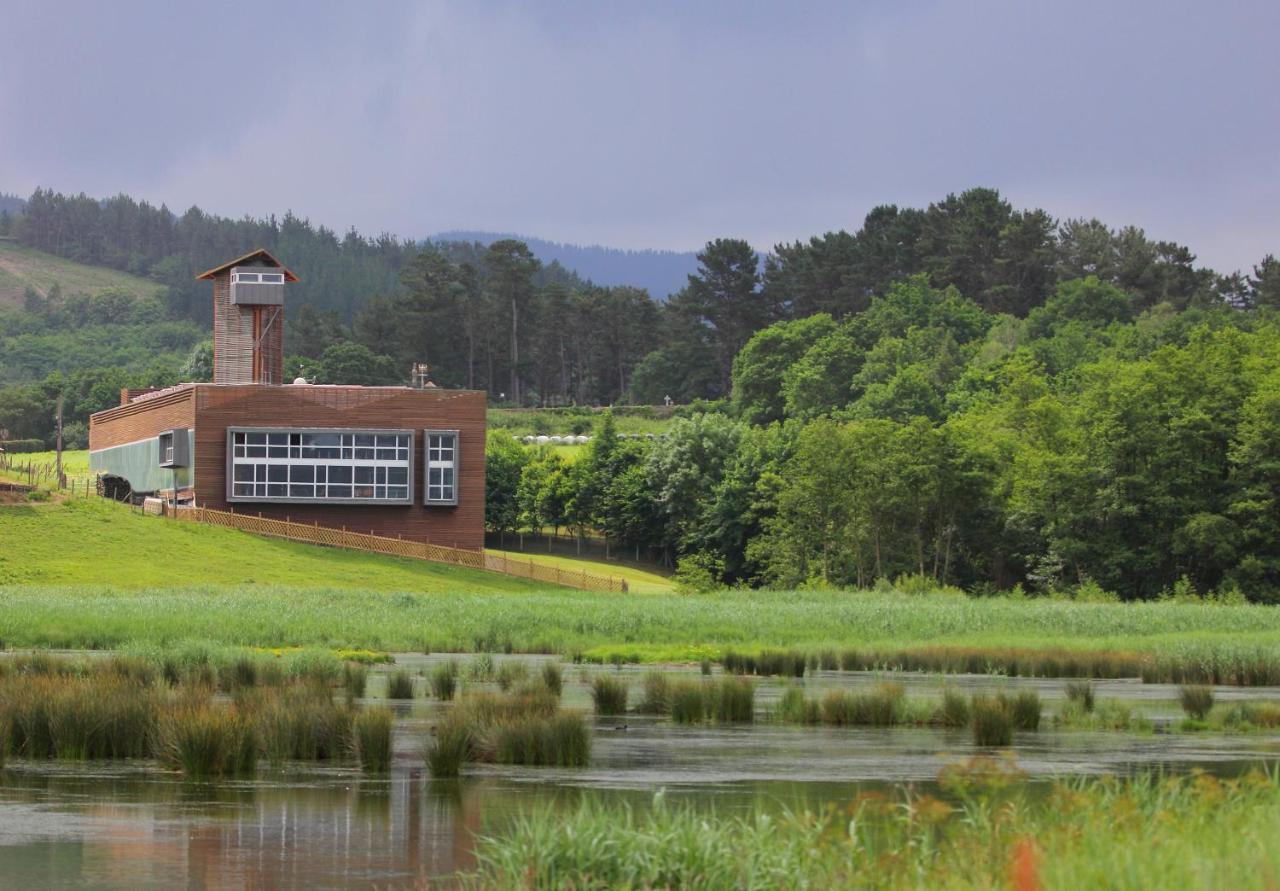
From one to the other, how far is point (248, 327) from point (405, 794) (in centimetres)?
8284

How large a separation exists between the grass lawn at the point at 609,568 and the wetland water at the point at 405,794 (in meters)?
74.1

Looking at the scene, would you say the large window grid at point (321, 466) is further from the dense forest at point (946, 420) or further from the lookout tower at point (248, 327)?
the dense forest at point (946, 420)

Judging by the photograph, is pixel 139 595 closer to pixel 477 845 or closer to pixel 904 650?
pixel 904 650

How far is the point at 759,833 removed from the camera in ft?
46.7

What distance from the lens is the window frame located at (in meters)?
95.1

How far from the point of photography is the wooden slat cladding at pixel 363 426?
95188 mm

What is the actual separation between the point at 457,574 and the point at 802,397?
210 feet

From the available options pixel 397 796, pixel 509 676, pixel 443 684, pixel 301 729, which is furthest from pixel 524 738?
pixel 509 676

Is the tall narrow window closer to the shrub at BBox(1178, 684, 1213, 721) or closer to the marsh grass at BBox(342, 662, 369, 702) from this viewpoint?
the marsh grass at BBox(342, 662, 369, 702)

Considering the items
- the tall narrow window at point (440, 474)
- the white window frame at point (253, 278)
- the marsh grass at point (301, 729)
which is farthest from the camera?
the white window frame at point (253, 278)

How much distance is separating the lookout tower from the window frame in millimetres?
6887

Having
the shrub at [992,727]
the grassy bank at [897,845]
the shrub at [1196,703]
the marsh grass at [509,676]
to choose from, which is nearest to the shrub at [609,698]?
the marsh grass at [509,676]

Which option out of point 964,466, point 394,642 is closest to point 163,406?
point 964,466

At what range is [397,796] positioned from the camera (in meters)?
21.6
